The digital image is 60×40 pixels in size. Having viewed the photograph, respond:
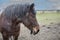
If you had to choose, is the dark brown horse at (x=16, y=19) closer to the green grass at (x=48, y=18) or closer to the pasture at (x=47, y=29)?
the pasture at (x=47, y=29)

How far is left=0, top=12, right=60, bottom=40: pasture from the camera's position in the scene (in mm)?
5191

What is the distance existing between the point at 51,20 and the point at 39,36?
183 centimetres

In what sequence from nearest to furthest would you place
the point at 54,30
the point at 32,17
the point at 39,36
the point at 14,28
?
the point at 32,17 → the point at 14,28 → the point at 39,36 → the point at 54,30

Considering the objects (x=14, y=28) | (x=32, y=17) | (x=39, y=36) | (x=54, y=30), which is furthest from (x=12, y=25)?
(x=54, y=30)

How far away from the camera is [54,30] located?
228 inches

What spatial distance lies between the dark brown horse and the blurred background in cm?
137

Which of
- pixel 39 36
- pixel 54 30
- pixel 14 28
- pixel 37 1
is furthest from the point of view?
pixel 37 1

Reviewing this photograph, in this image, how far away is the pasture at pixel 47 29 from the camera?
17.0ft

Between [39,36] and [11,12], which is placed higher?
[11,12]

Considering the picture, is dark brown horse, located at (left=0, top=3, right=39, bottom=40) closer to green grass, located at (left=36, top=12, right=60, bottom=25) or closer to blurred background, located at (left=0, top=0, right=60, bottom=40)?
blurred background, located at (left=0, top=0, right=60, bottom=40)

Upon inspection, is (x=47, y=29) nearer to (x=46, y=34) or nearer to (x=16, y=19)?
(x=46, y=34)

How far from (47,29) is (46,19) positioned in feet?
4.26

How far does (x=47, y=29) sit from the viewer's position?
5.90 m

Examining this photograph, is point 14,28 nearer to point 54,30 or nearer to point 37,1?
point 54,30
